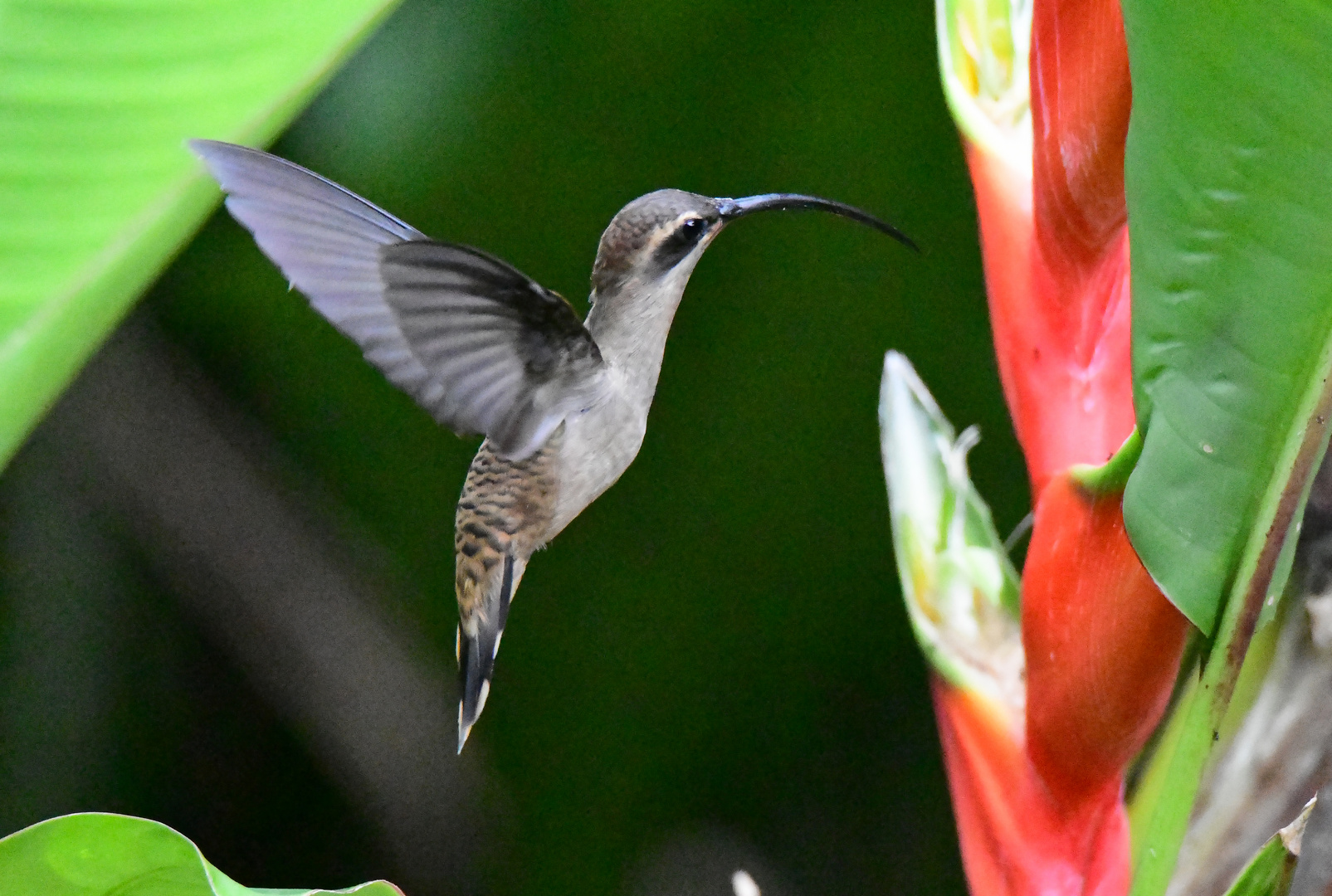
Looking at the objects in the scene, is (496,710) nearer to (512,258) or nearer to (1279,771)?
(512,258)

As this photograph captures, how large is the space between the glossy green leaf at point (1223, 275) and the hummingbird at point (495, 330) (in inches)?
5.7

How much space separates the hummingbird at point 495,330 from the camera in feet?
1.62

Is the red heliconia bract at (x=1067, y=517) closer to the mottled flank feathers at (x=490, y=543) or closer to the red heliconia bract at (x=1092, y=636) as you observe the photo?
the red heliconia bract at (x=1092, y=636)

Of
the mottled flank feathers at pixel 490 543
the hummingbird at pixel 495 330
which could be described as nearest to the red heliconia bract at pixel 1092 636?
the hummingbird at pixel 495 330

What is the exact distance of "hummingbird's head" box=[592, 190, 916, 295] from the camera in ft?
1.89

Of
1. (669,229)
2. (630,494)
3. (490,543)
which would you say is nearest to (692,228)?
(669,229)

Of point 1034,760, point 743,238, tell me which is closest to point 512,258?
point 743,238

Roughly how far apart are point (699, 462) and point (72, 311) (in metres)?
0.70

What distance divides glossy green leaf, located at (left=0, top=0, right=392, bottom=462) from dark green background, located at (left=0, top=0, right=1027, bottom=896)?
46 centimetres

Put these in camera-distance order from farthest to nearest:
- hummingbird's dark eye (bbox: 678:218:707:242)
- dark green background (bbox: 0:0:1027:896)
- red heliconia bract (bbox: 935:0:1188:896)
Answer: dark green background (bbox: 0:0:1027:896)
hummingbird's dark eye (bbox: 678:218:707:242)
red heliconia bract (bbox: 935:0:1188:896)

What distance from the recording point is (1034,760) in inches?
20.6

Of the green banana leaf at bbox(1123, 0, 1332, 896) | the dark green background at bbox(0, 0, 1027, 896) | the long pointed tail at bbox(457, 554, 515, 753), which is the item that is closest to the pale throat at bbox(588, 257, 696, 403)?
the long pointed tail at bbox(457, 554, 515, 753)

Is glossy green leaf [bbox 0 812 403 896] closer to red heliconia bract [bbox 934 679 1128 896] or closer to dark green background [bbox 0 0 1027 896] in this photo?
red heliconia bract [bbox 934 679 1128 896]

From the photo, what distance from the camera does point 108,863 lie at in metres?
0.46
